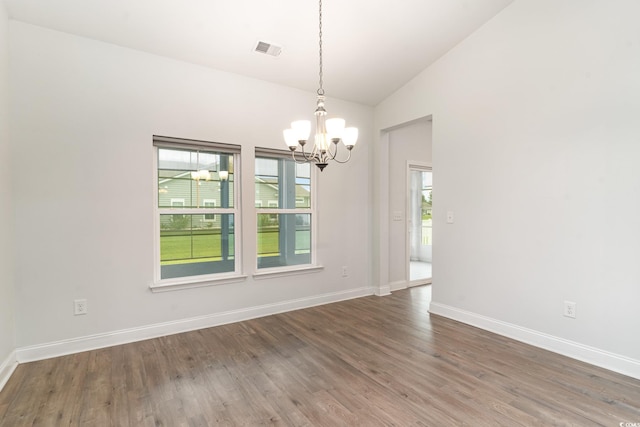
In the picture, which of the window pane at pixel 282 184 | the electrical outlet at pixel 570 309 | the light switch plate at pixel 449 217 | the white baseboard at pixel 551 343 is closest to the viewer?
the white baseboard at pixel 551 343

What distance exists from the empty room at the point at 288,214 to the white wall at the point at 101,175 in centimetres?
2

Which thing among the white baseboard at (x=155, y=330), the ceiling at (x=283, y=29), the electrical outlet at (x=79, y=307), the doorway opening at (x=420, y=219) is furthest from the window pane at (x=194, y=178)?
the doorway opening at (x=420, y=219)

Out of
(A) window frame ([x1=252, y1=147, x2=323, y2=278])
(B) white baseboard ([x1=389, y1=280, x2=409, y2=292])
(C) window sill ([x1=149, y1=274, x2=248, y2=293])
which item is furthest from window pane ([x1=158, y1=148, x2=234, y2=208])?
(B) white baseboard ([x1=389, y1=280, x2=409, y2=292])

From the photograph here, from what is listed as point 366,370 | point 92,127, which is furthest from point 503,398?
point 92,127

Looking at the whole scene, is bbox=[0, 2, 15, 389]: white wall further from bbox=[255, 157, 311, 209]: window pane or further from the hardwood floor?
bbox=[255, 157, 311, 209]: window pane

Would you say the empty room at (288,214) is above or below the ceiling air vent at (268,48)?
below

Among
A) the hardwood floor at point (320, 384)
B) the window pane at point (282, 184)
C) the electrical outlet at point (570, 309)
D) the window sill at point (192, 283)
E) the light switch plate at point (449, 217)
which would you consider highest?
the window pane at point (282, 184)

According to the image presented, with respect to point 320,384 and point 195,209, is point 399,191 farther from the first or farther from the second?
point 320,384

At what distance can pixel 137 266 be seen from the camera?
3.15 m

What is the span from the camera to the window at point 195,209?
11.1ft

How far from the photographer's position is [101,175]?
298 centimetres

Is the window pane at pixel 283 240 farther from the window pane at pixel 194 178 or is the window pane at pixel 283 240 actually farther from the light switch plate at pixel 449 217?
the light switch plate at pixel 449 217

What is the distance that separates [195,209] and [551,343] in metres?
3.65

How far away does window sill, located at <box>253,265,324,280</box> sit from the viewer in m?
3.87
